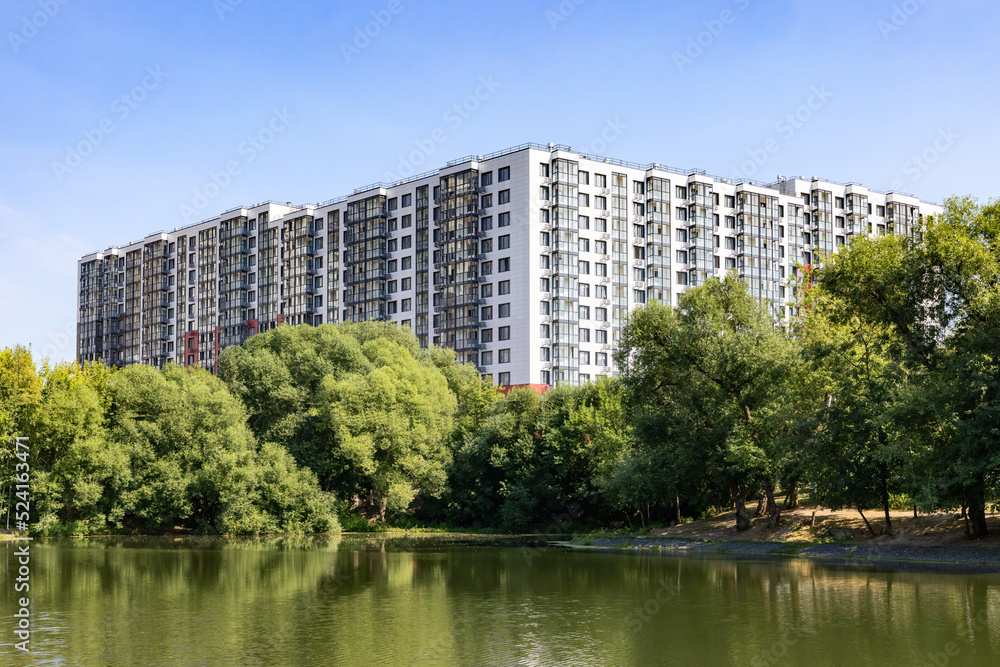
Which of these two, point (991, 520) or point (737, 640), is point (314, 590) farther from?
point (991, 520)

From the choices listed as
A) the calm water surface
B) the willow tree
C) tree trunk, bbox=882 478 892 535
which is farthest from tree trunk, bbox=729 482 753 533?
the calm water surface


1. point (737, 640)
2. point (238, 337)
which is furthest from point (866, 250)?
point (238, 337)

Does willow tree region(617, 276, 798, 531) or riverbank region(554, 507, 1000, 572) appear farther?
willow tree region(617, 276, 798, 531)

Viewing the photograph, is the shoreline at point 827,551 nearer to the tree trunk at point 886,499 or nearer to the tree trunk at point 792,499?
the tree trunk at point 886,499

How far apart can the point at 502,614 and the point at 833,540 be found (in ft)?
111

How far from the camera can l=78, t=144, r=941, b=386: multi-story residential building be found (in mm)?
138625

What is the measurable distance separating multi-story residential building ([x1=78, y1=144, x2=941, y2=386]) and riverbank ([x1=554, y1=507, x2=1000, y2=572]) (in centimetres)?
5874

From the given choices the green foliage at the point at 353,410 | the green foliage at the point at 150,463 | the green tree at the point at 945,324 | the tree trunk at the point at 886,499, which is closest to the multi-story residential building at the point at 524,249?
the green foliage at the point at 353,410

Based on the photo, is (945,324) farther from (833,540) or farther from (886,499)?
(833,540)

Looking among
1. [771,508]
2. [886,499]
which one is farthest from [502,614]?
[771,508]

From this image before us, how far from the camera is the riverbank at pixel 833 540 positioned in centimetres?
5116

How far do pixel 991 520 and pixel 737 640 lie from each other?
36.5 metres

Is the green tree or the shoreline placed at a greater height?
the green tree

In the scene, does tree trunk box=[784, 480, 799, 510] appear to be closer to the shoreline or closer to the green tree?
the shoreline
